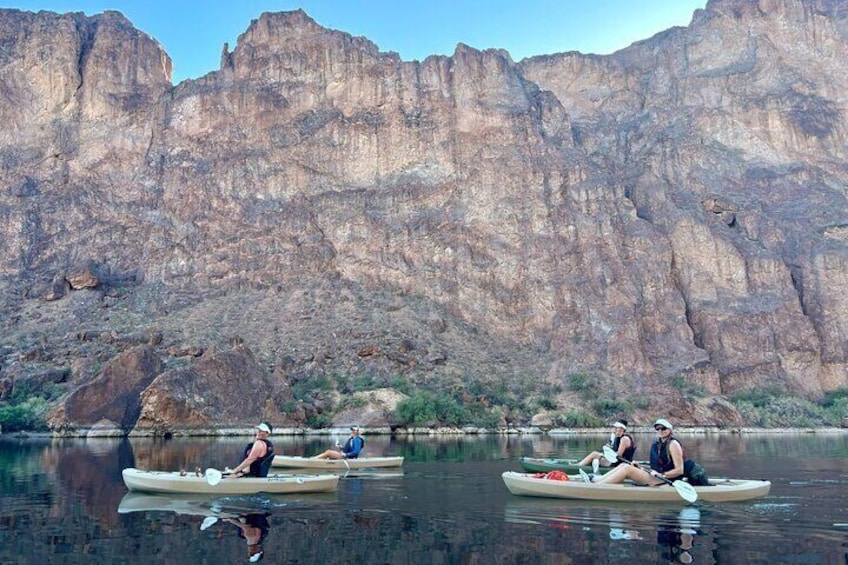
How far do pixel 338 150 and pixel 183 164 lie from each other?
19.8 meters

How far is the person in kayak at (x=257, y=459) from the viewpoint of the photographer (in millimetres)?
18422

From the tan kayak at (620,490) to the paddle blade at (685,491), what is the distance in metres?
0.23

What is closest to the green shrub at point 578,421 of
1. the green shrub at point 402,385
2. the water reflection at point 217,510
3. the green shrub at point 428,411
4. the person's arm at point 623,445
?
the green shrub at point 428,411

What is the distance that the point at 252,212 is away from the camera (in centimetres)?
9269

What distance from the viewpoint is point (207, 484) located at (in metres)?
18.0

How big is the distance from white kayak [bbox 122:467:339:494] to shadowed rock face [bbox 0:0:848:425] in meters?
49.3

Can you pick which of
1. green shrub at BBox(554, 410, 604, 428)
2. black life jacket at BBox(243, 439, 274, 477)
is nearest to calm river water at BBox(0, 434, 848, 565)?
black life jacket at BBox(243, 439, 274, 477)

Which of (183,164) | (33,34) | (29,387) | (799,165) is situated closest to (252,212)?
(183,164)

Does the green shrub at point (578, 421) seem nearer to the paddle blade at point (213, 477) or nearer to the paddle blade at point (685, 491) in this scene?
the paddle blade at point (685, 491)

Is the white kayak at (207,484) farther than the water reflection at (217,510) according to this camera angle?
Yes

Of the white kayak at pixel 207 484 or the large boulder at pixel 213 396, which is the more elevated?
the large boulder at pixel 213 396

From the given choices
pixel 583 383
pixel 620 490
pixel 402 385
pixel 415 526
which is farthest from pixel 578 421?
pixel 415 526

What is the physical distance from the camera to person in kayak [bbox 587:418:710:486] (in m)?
17.0

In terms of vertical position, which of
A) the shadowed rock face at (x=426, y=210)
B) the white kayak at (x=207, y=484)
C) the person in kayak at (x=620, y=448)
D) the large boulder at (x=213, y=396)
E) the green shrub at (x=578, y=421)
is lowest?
the green shrub at (x=578, y=421)
